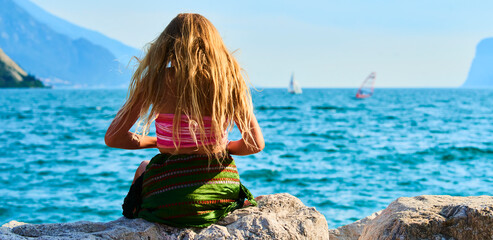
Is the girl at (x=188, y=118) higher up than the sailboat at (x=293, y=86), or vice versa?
the girl at (x=188, y=118)

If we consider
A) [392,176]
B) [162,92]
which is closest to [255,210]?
[162,92]

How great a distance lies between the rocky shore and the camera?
2.32 m

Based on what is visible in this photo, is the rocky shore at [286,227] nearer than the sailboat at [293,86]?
Yes

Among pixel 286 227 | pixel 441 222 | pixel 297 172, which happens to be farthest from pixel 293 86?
pixel 286 227

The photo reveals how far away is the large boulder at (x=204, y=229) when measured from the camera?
7.51 feet

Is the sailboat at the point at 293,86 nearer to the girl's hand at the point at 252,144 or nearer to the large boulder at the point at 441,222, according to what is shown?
the large boulder at the point at 441,222

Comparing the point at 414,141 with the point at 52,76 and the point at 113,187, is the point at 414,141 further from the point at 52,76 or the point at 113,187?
the point at 52,76

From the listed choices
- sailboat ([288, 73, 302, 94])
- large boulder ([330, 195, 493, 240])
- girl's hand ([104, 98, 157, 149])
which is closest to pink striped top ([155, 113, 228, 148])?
girl's hand ([104, 98, 157, 149])

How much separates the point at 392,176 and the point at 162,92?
28.2 ft

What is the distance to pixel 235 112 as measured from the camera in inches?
95.4

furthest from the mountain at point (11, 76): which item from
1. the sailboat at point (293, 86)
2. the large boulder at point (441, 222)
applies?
the large boulder at point (441, 222)

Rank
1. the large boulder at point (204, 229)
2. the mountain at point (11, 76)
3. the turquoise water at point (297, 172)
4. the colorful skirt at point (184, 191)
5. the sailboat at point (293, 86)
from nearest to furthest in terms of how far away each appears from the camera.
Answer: the large boulder at point (204, 229) → the colorful skirt at point (184, 191) → the turquoise water at point (297, 172) → the sailboat at point (293, 86) → the mountain at point (11, 76)

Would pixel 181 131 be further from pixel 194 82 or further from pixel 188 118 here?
pixel 194 82

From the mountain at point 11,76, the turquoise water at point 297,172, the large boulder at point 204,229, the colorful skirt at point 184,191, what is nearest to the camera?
the large boulder at point 204,229
